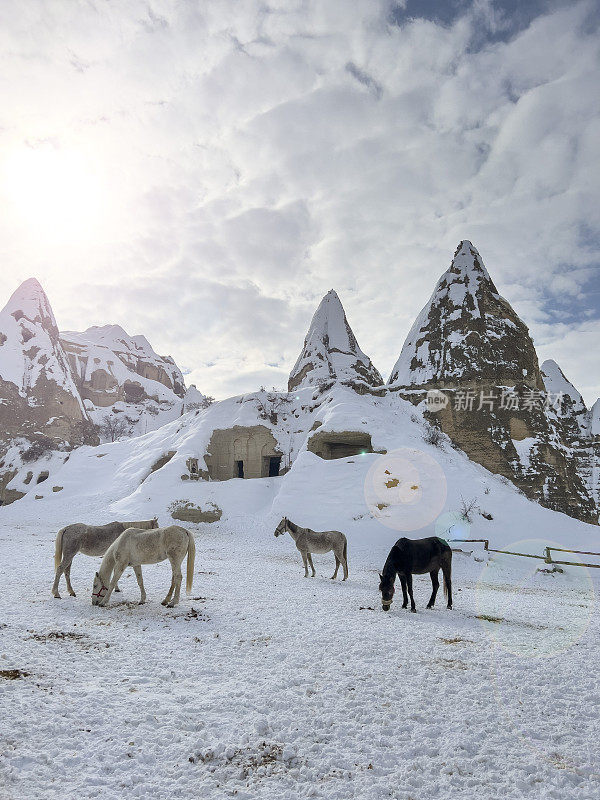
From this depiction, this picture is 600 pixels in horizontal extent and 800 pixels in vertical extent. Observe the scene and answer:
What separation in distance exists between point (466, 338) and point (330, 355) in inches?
830

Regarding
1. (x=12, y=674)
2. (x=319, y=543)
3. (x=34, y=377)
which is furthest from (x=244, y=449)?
(x=34, y=377)

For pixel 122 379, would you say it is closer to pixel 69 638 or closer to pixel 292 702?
pixel 69 638

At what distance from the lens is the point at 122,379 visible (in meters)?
113

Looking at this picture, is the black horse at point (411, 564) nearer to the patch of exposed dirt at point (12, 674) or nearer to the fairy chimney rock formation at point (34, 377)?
the patch of exposed dirt at point (12, 674)

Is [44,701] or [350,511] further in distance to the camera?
[350,511]

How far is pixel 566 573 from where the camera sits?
16.1 m

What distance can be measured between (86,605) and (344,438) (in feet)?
74.3

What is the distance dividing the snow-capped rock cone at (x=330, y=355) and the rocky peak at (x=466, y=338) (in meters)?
8.34

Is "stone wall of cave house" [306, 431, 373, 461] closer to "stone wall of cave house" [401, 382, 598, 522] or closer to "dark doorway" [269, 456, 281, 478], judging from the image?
"dark doorway" [269, 456, 281, 478]

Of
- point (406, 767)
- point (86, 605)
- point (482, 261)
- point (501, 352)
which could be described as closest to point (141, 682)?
point (406, 767)

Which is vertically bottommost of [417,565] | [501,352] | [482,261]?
[417,565]

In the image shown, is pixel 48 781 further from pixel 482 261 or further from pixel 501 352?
pixel 482 261

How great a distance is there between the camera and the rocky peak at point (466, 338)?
4672 centimetres

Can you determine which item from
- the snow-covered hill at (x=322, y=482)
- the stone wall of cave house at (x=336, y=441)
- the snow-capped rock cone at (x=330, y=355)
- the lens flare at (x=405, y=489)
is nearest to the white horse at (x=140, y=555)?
the snow-covered hill at (x=322, y=482)
